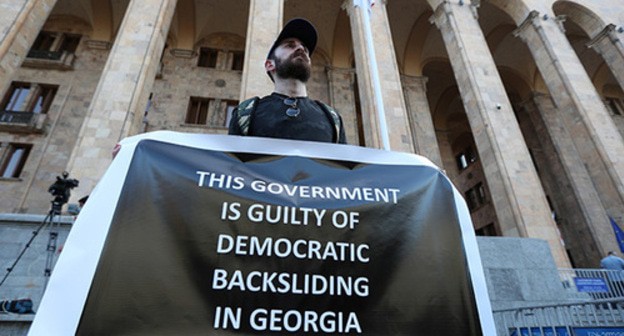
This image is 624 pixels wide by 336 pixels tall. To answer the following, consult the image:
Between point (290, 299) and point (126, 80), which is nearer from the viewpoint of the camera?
point (290, 299)

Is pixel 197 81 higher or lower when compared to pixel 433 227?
higher

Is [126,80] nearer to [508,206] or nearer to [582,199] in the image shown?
[508,206]

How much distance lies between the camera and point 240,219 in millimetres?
1240

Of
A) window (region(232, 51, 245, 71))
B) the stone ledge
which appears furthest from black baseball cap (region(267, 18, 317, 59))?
window (region(232, 51, 245, 71))

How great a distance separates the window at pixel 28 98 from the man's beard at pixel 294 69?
752 inches

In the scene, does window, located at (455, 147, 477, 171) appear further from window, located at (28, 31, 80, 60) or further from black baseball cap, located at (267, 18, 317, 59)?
window, located at (28, 31, 80, 60)

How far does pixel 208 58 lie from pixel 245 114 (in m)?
19.5

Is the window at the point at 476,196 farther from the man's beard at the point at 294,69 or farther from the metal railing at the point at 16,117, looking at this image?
the metal railing at the point at 16,117

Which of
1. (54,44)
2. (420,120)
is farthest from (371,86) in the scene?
(54,44)

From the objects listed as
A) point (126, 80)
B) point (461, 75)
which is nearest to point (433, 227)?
point (126, 80)

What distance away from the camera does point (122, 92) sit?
9969 millimetres

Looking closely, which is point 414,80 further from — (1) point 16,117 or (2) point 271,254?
(1) point 16,117

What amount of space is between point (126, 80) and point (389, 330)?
11.4 metres

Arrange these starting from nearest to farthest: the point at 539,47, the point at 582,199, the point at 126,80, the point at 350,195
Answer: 1. the point at 350,195
2. the point at 126,80
3. the point at 539,47
4. the point at 582,199
